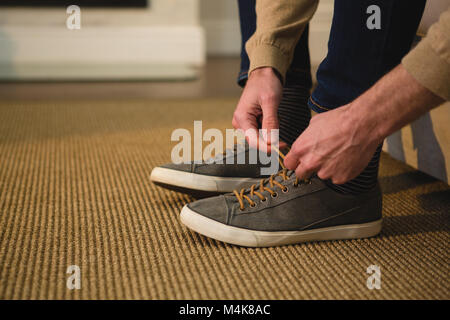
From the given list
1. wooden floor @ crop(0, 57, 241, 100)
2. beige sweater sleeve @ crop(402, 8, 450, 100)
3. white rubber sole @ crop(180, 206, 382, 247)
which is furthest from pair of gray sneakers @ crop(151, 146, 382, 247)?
wooden floor @ crop(0, 57, 241, 100)

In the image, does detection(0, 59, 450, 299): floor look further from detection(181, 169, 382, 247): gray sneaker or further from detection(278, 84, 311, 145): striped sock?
detection(278, 84, 311, 145): striped sock

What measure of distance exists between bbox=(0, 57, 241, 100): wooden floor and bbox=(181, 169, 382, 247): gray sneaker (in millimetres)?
1130

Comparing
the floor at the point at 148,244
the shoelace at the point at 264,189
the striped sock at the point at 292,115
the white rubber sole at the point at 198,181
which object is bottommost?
the floor at the point at 148,244

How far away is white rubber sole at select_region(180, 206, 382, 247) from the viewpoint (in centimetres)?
56

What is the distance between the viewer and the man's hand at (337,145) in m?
0.43

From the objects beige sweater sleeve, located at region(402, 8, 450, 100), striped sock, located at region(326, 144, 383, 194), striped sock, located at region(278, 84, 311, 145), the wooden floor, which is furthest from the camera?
the wooden floor

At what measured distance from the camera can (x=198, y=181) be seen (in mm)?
692

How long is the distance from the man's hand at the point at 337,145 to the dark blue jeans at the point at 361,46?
0.07 metres

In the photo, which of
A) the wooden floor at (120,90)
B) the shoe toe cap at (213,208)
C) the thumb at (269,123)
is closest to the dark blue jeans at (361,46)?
the thumb at (269,123)

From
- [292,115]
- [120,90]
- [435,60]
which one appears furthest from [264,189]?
[120,90]

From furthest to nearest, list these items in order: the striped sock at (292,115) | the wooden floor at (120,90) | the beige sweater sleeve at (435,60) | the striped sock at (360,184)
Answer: the wooden floor at (120,90)
the striped sock at (292,115)
the striped sock at (360,184)
the beige sweater sleeve at (435,60)

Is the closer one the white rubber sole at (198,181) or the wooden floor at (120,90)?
the white rubber sole at (198,181)

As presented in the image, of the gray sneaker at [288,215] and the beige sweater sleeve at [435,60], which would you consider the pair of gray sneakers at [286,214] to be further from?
the beige sweater sleeve at [435,60]
